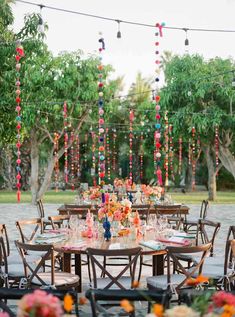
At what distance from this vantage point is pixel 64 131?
25.6 meters

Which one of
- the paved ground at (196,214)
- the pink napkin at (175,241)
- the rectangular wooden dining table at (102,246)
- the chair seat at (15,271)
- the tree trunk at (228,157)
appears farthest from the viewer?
the tree trunk at (228,157)

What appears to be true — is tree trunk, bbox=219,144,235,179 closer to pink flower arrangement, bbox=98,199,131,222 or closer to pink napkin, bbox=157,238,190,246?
pink flower arrangement, bbox=98,199,131,222

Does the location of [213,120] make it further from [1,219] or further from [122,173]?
[122,173]

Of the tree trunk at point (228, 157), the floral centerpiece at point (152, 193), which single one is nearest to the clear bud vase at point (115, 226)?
the floral centerpiece at point (152, 193)

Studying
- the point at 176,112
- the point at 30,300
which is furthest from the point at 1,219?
the point at 30,300

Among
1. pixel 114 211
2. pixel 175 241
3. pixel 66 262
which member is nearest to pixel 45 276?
pixel 66 262

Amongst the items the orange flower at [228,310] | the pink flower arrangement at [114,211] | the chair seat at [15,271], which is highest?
the pink flower arrangement at [114,211]

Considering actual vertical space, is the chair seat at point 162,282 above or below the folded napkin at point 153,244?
below

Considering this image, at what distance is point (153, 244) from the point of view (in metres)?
5.95

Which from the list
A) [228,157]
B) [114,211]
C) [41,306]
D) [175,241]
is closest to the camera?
[41,306]

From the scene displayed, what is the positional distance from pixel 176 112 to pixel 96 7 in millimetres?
14074

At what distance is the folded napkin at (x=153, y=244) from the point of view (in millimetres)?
5825

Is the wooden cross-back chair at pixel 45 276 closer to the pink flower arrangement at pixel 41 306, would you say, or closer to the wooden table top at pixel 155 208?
the pink flower arrangement at pixel 41 306

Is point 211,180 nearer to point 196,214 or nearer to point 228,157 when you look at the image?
point 228,157
